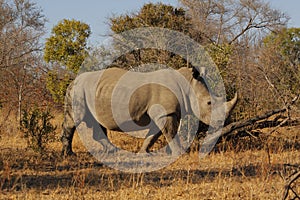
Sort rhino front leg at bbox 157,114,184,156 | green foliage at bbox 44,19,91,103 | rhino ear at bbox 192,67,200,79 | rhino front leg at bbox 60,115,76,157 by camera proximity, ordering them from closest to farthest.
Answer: rhino front leg at bbox 157,114,184,156
rhino ear at bbox 192,67,200,79
rhino front leg at bbox 60,115,76,157
green foliage at bbox 44,19,91,103

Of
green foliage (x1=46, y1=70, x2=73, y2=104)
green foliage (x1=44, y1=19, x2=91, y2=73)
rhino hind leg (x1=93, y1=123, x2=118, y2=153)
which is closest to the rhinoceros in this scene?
rhino hind leg (x1=93, y1=123, x2=118, y2=153)

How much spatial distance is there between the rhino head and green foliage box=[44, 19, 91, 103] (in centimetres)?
624

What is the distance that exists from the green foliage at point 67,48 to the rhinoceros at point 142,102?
5.08 metres

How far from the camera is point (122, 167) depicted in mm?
7582

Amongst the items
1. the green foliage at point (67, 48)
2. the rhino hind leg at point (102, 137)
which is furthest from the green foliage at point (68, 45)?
the rhino hind leg at point (102, 137)

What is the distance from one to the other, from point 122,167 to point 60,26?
32.6ft

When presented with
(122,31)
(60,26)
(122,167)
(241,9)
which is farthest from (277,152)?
(241,9)

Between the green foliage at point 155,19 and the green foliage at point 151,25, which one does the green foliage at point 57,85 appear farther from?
the green foliage at point 155,19

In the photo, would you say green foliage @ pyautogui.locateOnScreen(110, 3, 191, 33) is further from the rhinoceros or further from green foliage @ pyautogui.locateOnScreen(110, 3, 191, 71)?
the rhinoceros

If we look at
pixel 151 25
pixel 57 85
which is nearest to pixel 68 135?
pixel 57 85

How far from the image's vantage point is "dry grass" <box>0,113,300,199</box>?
225 inches

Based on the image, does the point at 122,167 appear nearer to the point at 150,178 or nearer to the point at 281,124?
the point at 150,178

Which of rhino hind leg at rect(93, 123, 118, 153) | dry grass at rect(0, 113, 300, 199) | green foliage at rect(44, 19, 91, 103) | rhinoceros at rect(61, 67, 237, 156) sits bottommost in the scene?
dry grass at rect(0, 113, 300, 199)

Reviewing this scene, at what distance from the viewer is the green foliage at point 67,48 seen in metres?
15.0
